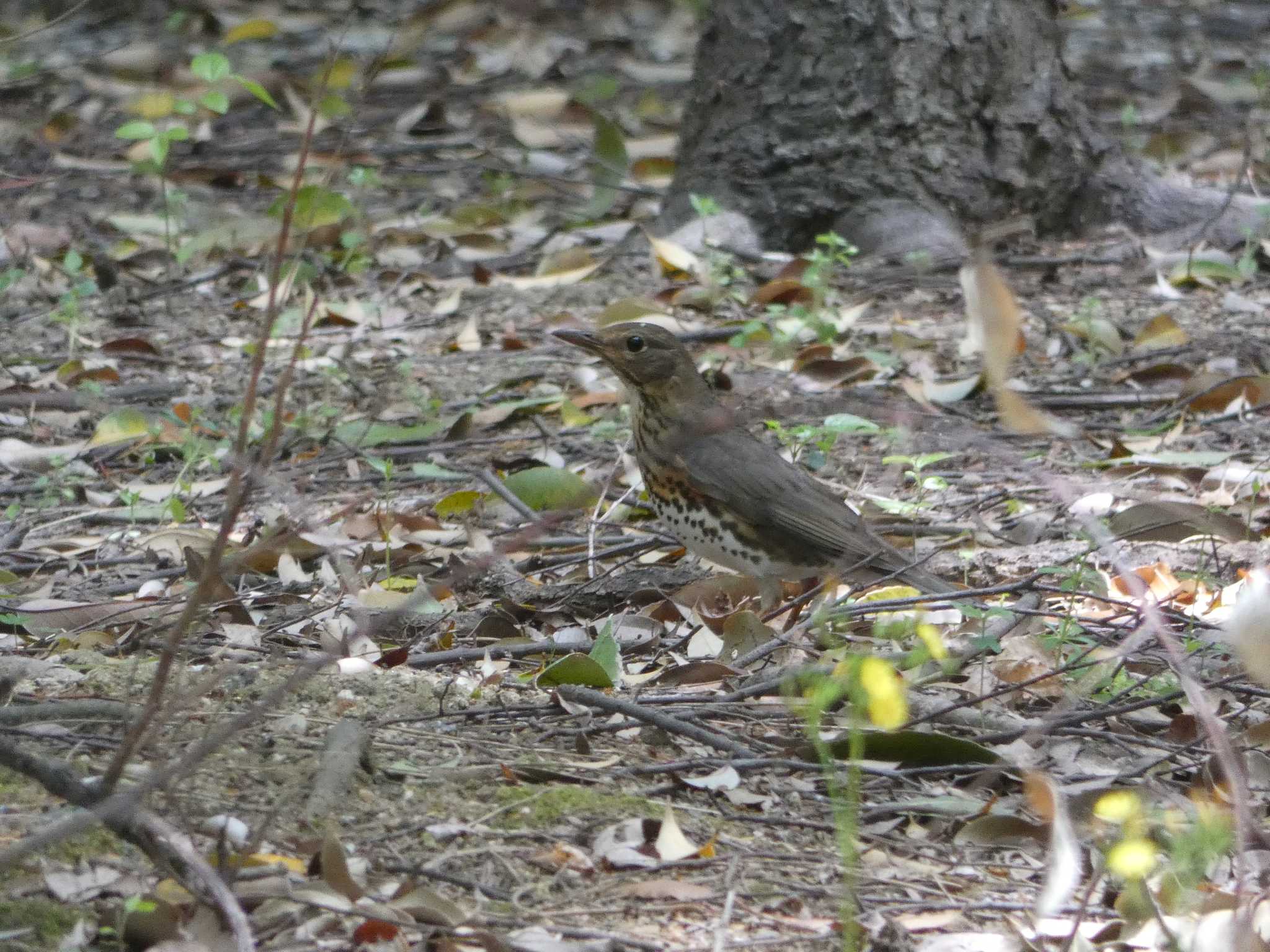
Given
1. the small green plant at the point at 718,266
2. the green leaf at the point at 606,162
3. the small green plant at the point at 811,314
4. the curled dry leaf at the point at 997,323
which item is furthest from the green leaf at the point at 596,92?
the curled dry leaf at the point at 997,323

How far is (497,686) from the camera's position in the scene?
4.00m

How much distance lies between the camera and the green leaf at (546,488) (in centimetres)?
546

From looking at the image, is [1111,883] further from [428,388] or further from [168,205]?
[168,205]

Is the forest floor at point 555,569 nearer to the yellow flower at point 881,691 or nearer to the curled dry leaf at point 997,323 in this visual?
the yellow flower at point 881,691

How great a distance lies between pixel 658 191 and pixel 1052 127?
217 centimetres

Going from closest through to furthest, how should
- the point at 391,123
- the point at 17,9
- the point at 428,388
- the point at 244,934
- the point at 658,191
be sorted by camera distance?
1. the point at 244,934
2. the point at 428,388
3. the point at 658,191
4. the point at 391,123
5. the point at 17,9

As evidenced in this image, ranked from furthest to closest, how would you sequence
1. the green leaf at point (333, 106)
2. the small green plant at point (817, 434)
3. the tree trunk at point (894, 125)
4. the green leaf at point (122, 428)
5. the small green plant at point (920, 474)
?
the green leaf at point (333, 106) → the tree trunk at point (894, 125) → the green leaf at point (122, 428) → the small green plant at point (817, 434) → the small green plant at point (920, 474)

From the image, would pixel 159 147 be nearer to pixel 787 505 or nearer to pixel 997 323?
pixel 787 505

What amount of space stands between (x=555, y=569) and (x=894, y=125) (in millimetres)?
3262

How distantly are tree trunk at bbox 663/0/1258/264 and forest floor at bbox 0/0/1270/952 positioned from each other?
0.86 ft

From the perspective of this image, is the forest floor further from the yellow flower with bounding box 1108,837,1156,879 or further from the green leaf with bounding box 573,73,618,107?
the green leaf with bounding box 573,73,618,107

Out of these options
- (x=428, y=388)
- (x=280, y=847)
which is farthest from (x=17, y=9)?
(x=280, y=847)

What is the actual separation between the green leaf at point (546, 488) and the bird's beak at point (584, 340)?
16.0 inches

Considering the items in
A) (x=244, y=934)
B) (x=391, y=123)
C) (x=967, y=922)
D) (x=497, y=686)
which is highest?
(x=244, y=934)
